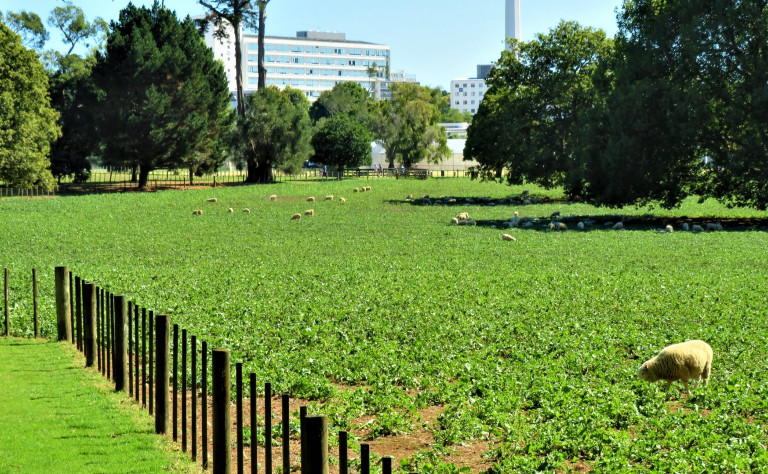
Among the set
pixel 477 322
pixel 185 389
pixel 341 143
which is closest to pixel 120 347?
pixel 185 389

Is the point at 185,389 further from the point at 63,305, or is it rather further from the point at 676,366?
the point at 676,366

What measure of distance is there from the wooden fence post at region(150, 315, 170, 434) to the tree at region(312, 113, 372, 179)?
8583cm

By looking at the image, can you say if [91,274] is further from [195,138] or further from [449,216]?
[195,138]

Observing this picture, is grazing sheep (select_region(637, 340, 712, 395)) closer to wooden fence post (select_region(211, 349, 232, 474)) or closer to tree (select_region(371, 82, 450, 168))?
wooden fence post (select_region(211, 349, 232, 474))

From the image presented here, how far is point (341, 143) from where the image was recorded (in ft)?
311

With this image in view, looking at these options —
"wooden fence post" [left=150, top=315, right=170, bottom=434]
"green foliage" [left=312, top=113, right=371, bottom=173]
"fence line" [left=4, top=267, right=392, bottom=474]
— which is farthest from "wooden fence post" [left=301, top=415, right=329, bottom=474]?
"green foliage" [left=312, top=113, right=371, bottom=173]

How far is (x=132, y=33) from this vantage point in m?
66.1

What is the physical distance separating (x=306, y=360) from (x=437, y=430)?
3480 mm

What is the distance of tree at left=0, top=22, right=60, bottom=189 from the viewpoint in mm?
56656

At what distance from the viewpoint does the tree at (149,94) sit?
65.1m

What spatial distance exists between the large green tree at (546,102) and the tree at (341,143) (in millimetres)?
39485

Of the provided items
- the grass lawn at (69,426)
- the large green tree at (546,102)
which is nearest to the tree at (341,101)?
the large green tree at (546,102)

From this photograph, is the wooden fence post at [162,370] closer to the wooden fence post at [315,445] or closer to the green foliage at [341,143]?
the wooden fence post at [315,445]

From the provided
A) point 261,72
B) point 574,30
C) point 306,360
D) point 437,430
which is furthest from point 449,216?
point 261,72
